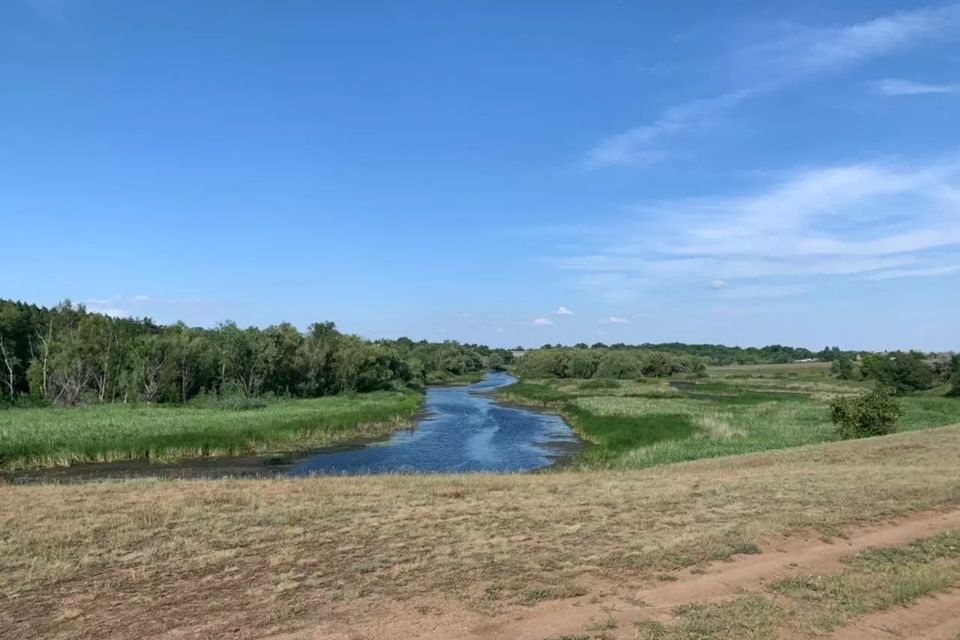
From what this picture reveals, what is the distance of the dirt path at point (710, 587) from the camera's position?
24.7 feet

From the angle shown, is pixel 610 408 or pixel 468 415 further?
pixel 468 415

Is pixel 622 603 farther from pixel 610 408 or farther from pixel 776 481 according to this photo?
pixel 610 408

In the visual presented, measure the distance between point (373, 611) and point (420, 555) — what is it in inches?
107

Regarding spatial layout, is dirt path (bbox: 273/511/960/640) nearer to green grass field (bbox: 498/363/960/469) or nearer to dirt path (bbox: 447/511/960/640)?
dirt path (bbox: 447/511/960/640)

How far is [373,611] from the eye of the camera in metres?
8.26

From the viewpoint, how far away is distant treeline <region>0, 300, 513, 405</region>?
6762 cm

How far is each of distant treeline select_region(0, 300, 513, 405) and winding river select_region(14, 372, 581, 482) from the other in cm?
3116

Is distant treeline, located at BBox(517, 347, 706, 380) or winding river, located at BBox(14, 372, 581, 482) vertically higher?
distant treeline, located at BBox(517, 347, 706, 380)

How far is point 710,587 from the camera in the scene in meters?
8.87

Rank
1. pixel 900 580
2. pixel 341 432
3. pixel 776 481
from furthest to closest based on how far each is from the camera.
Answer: pixel 341 432 → pixel 776 481 → pixel 900 580

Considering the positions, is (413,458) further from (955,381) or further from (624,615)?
(955,381)

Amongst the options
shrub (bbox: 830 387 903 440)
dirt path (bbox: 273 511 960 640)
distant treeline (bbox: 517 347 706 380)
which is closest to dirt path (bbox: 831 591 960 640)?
dirt path (bbox: 273 511 960 640)

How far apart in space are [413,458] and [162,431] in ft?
52.2

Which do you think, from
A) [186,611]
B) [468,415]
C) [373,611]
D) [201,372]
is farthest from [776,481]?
[201,372]
